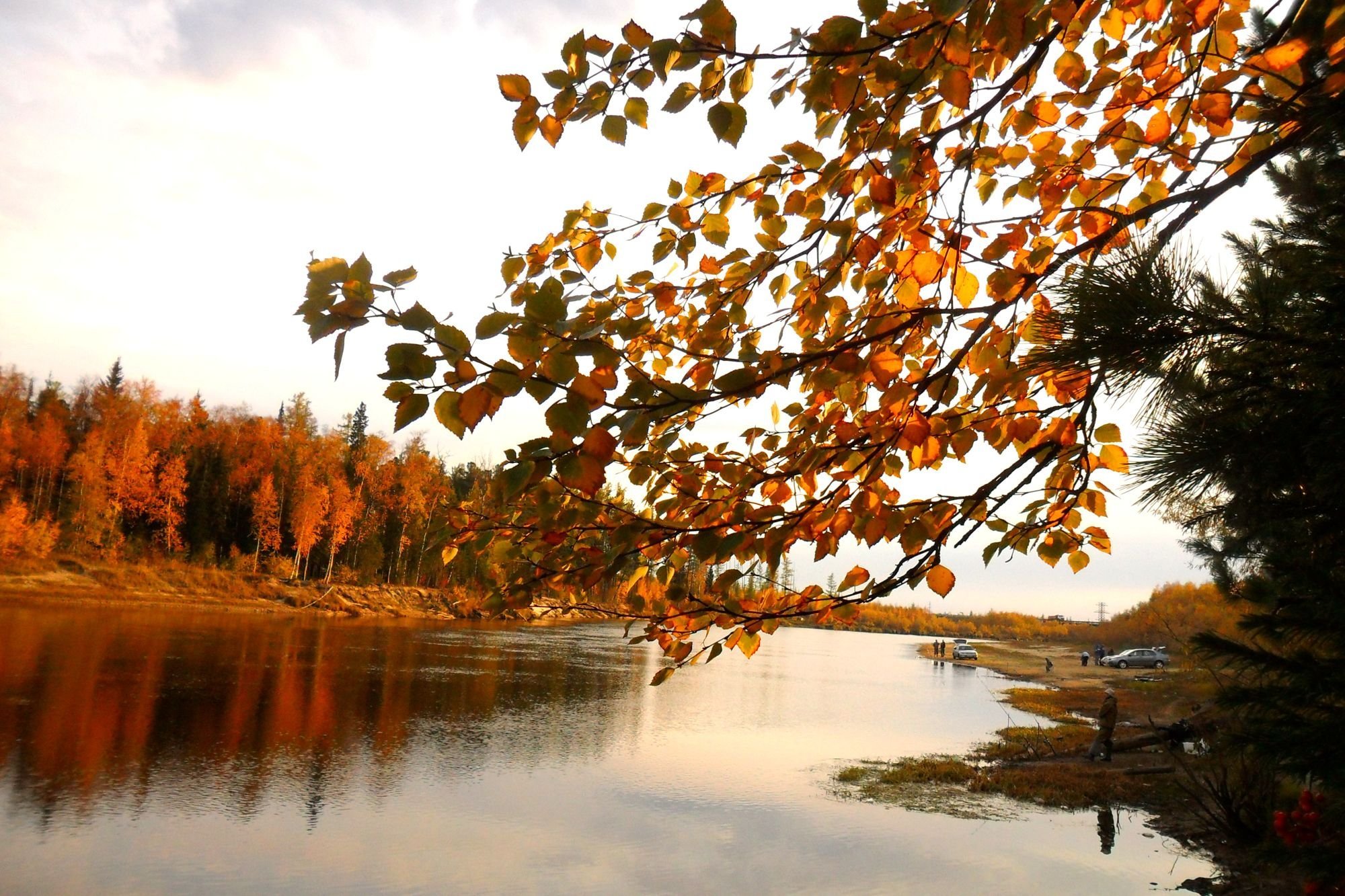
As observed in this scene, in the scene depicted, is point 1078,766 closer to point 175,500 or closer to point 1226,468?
point 1226,468

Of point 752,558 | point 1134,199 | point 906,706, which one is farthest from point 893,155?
point 906,706

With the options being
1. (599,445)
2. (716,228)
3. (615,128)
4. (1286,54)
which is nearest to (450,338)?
(599,445)

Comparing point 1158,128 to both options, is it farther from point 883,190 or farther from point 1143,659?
point 1143,659

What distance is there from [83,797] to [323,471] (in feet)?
171

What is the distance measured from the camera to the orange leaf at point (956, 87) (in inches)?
78.9

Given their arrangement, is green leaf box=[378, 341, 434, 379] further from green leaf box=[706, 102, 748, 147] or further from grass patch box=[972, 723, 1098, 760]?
grass patch box=[972, 723, 1098, 760]

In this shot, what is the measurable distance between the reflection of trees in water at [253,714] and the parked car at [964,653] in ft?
116

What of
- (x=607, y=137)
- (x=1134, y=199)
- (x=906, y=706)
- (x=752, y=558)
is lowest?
(x=906, y=706)

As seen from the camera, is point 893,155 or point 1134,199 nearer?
point 893,155

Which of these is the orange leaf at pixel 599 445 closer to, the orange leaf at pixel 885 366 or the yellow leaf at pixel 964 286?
the orange leaf at pixel 885 366

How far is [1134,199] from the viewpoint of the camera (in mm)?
2943

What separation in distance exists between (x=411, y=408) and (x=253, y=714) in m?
20.5

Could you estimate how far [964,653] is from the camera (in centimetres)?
5988

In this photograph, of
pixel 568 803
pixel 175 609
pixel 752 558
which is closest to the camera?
pixel 752 558
